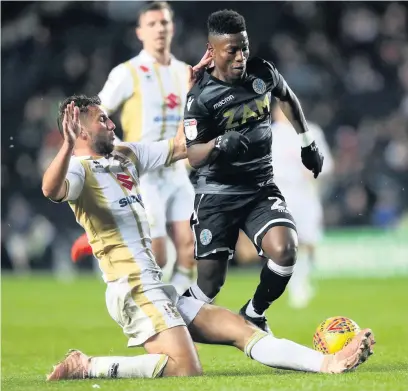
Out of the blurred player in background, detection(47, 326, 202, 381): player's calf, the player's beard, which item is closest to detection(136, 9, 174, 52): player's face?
the blurred player in background

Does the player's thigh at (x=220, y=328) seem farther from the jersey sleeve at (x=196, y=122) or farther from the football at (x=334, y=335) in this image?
the jersey sleeve at (x=196, y=122)

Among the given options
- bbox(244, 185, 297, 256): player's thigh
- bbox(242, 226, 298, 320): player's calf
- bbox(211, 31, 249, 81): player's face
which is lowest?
bbox(242, 226, 298, 320): player's calf

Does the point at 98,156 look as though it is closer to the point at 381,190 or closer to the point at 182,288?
the point at 182,288

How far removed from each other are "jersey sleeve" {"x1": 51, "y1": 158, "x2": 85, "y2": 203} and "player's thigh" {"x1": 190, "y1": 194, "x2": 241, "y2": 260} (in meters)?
1.17

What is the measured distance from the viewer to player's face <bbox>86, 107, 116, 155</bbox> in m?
6.38

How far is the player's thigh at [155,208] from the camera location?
338 inches

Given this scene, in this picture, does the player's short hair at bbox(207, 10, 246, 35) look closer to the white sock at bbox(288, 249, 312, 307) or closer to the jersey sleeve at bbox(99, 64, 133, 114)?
the jersey sleeve at bbox(99, 64, 133, 114)

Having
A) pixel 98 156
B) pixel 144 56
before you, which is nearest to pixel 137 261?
pixel 98 156

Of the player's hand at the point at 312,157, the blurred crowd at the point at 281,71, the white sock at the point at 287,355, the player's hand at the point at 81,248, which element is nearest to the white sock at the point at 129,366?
the white sock at the point at 287,355

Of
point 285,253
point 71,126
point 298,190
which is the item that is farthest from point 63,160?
point 298,190

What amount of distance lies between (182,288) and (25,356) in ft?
4.61

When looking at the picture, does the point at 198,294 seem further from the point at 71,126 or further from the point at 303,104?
the point at 303,104

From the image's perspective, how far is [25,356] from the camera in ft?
26.7

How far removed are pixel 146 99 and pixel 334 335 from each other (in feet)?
9.85
